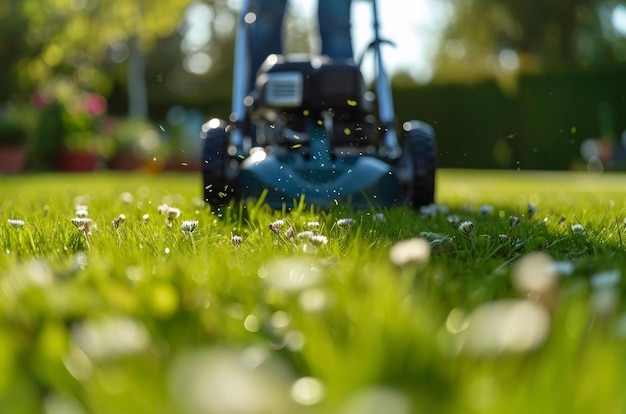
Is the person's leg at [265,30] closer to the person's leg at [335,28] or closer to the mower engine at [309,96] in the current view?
the person's leg at [335,28]

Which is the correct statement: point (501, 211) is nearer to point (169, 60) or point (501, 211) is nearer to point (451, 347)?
point (451, 347)

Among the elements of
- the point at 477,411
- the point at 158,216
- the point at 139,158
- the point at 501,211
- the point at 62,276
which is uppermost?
the point at 477,411

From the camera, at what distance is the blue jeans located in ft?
14.3

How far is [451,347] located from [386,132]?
3425 mm

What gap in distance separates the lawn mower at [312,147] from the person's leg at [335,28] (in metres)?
0.39

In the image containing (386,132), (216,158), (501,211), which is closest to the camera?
(216,158)

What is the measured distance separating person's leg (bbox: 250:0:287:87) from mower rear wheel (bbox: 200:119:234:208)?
0.84 m

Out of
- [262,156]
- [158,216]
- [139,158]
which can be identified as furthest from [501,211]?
[139,158]

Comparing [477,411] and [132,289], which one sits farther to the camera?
[132,289]

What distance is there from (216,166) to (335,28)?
1.22 meters

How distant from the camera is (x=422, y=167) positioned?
12.6ft

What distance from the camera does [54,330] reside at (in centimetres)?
99

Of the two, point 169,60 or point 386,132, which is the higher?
point 386,132

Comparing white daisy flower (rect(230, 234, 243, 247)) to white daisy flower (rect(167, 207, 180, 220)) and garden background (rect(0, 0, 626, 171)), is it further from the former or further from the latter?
garden background (rect(0, 0, 626, 171))
